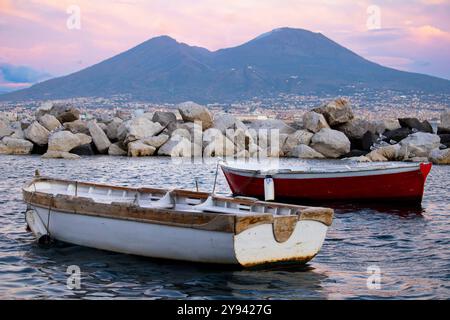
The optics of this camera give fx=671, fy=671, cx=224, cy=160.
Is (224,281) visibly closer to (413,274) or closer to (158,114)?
(413,274)

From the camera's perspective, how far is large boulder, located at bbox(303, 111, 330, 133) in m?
43.6

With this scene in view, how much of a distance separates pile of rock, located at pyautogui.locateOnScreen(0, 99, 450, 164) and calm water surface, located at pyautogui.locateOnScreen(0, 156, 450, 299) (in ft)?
75.6

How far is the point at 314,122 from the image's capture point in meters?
43.7

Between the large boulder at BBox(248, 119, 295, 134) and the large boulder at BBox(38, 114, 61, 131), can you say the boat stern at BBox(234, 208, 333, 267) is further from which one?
the large boulder at BBox(248, 119, 295, 134)

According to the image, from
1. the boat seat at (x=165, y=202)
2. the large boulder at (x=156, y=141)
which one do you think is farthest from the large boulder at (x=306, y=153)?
the boat seat at (x=165, y=202)

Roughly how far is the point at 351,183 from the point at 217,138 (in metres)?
22.4

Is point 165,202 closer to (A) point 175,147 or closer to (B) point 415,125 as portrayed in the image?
(A) point 175,147

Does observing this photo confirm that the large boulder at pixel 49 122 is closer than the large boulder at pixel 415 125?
Yes

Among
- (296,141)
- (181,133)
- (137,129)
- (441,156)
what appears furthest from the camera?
(296,141)

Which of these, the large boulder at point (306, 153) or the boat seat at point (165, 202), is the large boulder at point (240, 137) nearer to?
the large boulder at point (306, 153)

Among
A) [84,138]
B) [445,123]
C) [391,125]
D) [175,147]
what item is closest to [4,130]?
[84,138]

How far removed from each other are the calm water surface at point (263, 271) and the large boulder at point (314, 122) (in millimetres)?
25153

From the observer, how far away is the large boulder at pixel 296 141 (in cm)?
4412
